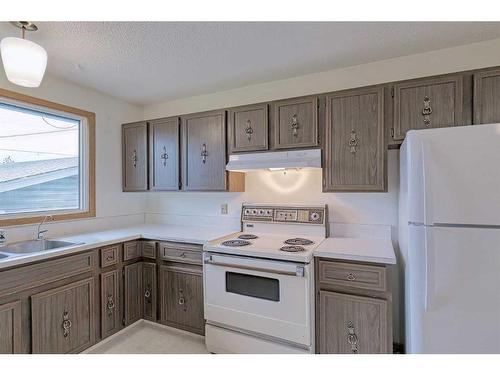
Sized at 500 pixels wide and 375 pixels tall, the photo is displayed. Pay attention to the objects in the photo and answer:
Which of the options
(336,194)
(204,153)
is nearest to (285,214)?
(336,194)

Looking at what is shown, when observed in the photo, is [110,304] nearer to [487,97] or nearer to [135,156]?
[135,156]

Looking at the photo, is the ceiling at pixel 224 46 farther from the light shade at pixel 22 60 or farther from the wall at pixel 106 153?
the light shade at pixel 22 60

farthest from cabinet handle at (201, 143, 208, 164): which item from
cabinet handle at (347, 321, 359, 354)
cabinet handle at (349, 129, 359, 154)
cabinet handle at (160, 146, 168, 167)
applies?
cabinet handle at (347, 321, 359, 354)

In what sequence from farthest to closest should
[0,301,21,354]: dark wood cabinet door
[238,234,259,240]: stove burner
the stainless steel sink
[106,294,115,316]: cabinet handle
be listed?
1. [238,234,259,240]: stove burner
2. [106,294,115,316]: cabinet handle
3. the stainless steel sink
4. [0,301,21,354]: dark wood cabinet door

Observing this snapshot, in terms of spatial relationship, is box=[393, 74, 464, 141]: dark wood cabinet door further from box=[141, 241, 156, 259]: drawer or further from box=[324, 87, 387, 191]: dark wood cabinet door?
box=[141, 241, 156, 259]: drawer

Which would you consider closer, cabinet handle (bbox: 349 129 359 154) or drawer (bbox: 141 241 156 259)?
cabinet handle (bbox: 349 129 359 154)

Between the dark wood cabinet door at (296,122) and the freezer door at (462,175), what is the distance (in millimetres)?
862

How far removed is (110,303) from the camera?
7.79 ft

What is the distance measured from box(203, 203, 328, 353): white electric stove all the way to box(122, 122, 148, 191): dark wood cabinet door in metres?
1.29

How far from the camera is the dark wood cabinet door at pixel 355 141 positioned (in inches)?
79.4

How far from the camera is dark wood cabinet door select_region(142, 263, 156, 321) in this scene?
2584 mm

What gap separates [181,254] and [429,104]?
2.23 metres
